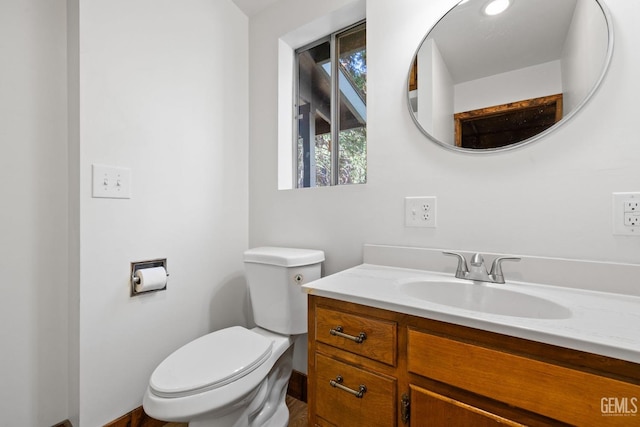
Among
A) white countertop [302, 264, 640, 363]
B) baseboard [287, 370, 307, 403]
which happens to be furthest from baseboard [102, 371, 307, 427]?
white countertop [302, 264, 640, 363]

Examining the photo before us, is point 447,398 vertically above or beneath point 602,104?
beneath

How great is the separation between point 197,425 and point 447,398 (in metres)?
0.94

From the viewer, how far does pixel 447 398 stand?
638 millimetres

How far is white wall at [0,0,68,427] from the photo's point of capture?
1022mm

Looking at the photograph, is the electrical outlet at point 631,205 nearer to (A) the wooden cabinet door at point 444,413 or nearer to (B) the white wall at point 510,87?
(B) the white wall at point 510,87

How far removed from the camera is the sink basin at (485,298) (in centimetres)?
80

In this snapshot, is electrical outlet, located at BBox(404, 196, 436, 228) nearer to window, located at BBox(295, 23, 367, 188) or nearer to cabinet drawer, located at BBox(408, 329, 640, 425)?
window, located at BBox(295, 23, 367, 188)

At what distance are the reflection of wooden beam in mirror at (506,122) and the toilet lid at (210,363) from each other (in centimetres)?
118

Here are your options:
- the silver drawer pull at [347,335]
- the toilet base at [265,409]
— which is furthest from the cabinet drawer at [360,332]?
the toilet base at [265,409]

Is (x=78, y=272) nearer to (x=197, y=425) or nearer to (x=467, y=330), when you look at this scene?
(x=197, y=425)

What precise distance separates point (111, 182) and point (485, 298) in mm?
1508

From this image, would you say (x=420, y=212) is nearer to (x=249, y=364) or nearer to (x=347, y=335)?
(x=347, y=335)

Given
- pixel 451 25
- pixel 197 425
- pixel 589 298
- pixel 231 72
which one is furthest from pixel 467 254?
pixel 231 72

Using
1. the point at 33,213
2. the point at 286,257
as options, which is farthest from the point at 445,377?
the point at 33,213
